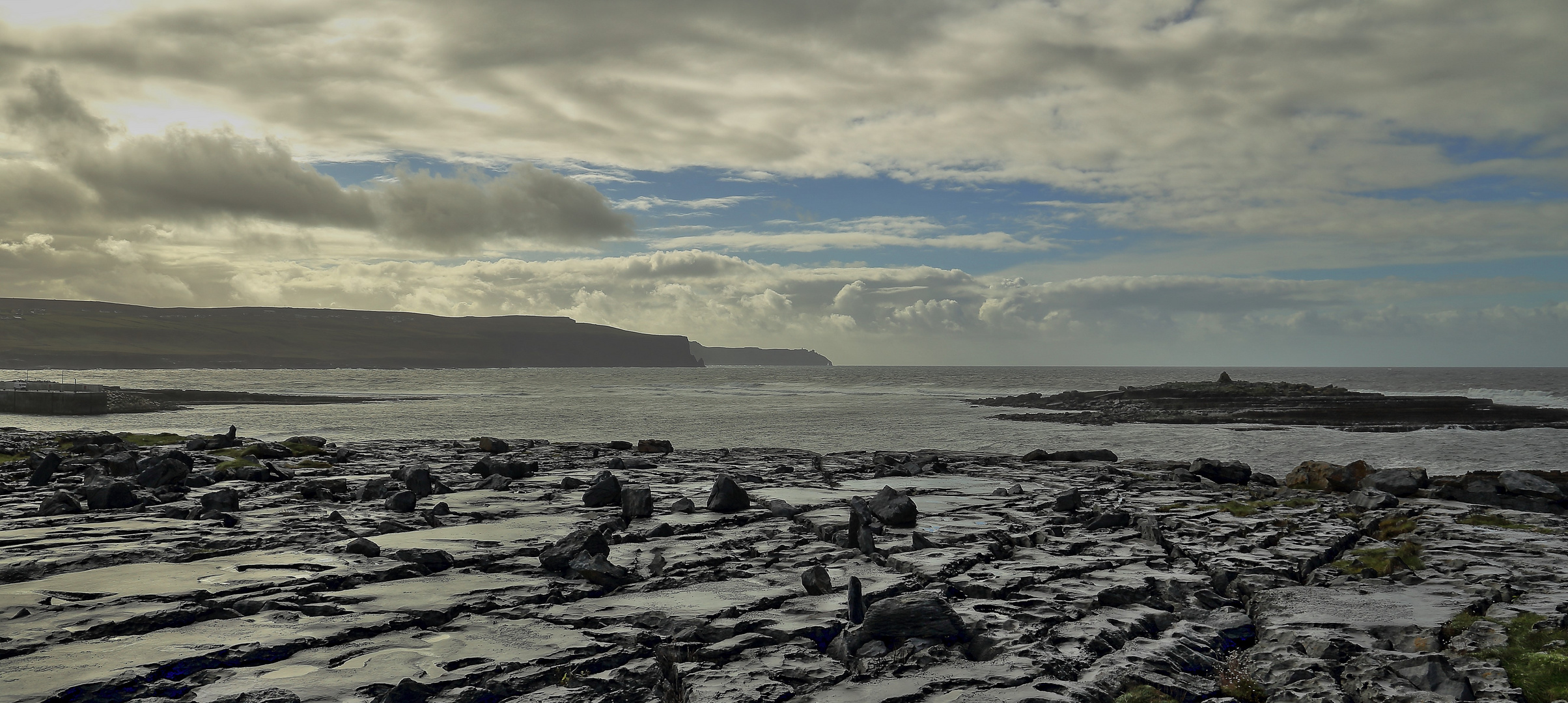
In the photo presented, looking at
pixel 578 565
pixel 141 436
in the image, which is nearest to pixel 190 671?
pixel 578 565

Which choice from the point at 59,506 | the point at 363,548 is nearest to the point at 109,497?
the point at 59,506

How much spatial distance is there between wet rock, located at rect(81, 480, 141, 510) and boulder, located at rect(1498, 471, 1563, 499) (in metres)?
22.7

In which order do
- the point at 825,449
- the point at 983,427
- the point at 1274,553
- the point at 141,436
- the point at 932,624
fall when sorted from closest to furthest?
the point at 932,624
the point at 1274,553
the point at 141,436
the point at 825,449
the point at 983,427

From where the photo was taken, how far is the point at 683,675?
5.83 meters

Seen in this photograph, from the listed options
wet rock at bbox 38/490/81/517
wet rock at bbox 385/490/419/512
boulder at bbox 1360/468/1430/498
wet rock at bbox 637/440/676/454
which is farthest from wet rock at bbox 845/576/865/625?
wet rock at bbox 637/440/676/454

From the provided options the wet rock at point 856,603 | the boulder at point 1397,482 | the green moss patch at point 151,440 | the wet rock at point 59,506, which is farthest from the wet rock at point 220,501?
the boulder at point 1397,482

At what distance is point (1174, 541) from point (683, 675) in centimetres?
735

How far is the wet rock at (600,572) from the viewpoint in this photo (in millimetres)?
8055

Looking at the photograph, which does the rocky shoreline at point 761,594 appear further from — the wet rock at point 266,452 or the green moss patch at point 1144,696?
the wet rock at point 266,452

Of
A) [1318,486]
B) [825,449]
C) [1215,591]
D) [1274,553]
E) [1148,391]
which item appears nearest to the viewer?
[1215,591]

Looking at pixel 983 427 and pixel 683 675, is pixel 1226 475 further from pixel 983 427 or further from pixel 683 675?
pixel 983 427

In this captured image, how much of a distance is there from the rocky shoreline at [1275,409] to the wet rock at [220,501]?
39705 millimetres

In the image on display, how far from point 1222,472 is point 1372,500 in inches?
173

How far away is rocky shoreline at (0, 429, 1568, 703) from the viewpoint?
18.7 feet
